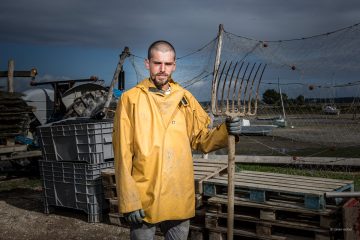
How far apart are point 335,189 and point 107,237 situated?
3.21 meters

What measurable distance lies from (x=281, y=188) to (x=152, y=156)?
1.92 metres

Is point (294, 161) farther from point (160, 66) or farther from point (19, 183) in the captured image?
point (160, 66)

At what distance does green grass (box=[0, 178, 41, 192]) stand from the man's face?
6907 mm

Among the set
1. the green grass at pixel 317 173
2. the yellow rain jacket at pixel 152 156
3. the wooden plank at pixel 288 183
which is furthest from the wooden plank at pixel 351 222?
the green grass at pixel 317 173

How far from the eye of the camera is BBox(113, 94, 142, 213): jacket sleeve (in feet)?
9.05

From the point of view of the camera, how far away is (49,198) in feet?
21.7

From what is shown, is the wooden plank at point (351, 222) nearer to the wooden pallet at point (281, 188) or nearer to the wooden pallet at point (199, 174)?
the wooden pallet at point (281, 188)

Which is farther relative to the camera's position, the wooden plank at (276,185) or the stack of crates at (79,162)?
the stack of crates at (79,162)

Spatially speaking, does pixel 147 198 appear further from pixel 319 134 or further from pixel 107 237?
pixel 319 134

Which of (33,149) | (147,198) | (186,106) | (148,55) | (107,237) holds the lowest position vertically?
(107,237)

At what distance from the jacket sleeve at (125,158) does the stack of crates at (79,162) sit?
10.2 feet

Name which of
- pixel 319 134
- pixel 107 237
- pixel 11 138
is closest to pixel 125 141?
pixel 107 237

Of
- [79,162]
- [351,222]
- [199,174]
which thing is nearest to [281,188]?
[351,222]

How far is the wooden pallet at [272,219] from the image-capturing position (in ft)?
12.5
